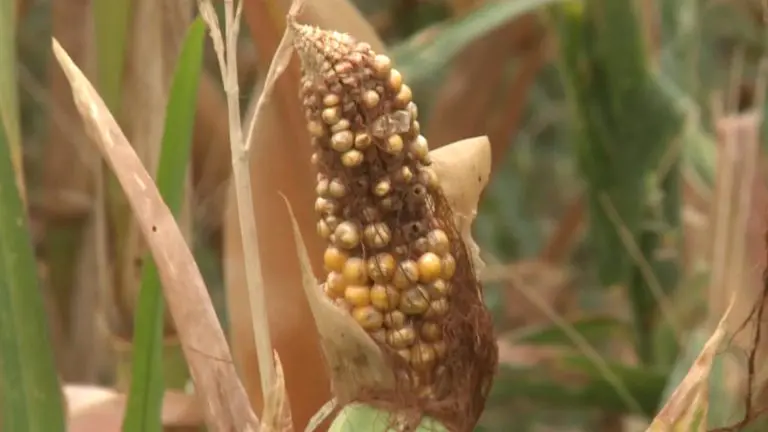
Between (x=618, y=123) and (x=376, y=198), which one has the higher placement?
(x=376, y=198)

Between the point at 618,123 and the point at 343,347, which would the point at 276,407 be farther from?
the point at 618,123

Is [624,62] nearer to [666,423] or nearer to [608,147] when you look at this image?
[608,147]

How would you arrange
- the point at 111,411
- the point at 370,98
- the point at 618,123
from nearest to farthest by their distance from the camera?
the point at 370,98, the point at 111,411, the point at 618,123

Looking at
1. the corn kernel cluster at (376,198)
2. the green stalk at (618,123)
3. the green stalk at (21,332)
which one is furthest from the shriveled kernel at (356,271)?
the green stalk at (618,123)

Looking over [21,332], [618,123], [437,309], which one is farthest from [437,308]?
[618,123]

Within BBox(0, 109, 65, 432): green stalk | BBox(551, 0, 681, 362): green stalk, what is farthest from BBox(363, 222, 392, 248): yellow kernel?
BBox(551, 0, 681, 362): green stalk

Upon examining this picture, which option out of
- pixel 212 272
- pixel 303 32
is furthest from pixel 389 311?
pixel 212 272

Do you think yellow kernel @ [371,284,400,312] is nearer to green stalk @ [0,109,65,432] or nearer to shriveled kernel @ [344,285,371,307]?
shriveled kernel @ [344,285,371,307]
